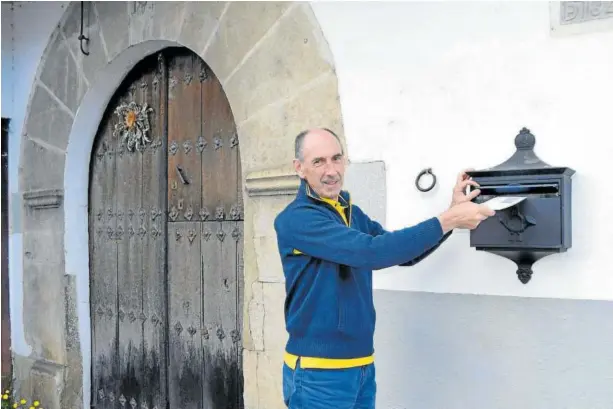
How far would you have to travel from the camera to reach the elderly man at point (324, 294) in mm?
2035

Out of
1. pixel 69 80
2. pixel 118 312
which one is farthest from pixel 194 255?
pixel 69 80

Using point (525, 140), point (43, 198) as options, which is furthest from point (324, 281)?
point (43, 198)

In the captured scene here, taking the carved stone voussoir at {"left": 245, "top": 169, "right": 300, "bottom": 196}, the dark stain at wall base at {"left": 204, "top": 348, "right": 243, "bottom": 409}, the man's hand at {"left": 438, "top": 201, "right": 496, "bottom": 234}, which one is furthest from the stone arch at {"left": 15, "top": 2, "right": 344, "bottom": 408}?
the man's hand at {"left": 438, "top": 201, "right": 496, "bottom": 234}

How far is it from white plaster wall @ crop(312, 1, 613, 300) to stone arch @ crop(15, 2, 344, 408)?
185 mm

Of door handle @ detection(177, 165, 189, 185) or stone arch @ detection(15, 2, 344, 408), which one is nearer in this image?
stone arch @ detection(15, 2, 344, 408)

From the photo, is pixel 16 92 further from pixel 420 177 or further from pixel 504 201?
pixel 504 201

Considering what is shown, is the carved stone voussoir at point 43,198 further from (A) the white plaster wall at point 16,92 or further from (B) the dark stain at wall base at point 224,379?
(B) the dark stain at wall base at point 224,379

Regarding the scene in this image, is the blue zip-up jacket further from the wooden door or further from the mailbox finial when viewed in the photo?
the wooden door

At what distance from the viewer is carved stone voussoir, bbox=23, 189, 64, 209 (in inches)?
165

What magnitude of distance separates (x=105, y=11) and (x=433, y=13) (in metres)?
2.12

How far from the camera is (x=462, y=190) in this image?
2.18m

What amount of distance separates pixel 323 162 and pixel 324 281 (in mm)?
344

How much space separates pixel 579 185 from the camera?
6.93ft

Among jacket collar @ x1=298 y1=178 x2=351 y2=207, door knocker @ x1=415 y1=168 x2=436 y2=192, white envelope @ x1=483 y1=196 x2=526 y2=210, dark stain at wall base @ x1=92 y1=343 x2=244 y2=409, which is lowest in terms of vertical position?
dark stain at wall base @ x1=92 y1=343 x2=244 y2=409
